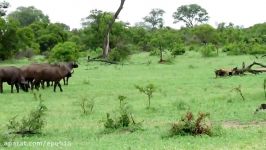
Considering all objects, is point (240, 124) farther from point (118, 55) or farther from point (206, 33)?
point (206, 33)

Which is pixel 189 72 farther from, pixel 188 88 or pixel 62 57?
pixel 62 57

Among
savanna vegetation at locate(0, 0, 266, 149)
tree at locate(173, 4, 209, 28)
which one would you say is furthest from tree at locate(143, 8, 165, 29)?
savanna vegetation at locate(0, 0, 266, 149)

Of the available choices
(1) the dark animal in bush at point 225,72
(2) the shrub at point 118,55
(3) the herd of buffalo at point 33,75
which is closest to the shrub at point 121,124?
(3) the herd of buffalo at point 33,75

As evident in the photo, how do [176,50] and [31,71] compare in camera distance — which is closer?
[31,71]

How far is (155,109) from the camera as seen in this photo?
15742mm

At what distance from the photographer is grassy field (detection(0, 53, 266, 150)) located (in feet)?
34.0

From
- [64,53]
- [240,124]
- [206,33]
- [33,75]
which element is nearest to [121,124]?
[240,124]

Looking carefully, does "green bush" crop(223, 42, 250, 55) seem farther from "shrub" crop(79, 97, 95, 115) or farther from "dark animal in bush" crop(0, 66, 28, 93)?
"shrub" crop(79, 97, 95, 115)

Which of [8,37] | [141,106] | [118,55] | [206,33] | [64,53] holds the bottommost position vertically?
[141,106]

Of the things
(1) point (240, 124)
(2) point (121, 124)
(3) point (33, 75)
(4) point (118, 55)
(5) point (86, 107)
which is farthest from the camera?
(4) point (118, 55)

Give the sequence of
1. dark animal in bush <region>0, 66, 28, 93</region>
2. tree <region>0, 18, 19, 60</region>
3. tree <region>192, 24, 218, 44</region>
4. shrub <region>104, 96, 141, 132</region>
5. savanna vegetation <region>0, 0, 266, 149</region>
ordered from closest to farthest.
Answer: savanna vegetation <region>0, 0, 266, 149</region> < shrub <region>104, 96, 141, 132</region> < dark animal in bush <region>0, 66, 28, 93</region> < tree <region>0, 18, 19, 60</region> < tree <region>192, 24, 218, 44</region>

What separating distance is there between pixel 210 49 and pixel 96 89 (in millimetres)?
20424

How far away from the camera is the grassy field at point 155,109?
10.4m

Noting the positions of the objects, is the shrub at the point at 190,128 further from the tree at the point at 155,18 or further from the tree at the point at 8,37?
the tree at the point at 155,18
